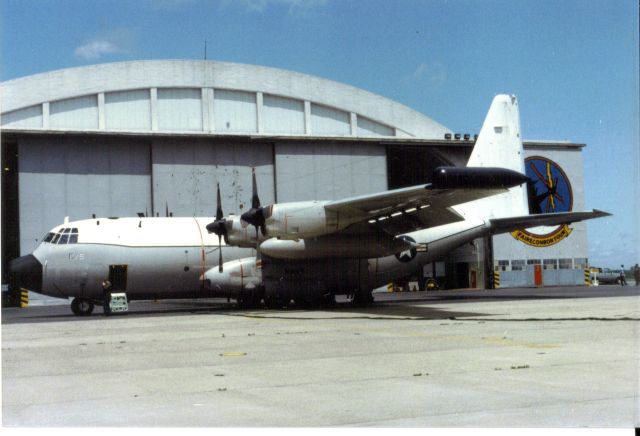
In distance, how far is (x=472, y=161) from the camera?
32.6 m

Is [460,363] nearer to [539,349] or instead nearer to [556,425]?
[539,349]

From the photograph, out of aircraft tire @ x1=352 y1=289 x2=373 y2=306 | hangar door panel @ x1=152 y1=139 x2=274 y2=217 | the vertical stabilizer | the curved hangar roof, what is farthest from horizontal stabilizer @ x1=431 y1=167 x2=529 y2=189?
the curved hangar roof

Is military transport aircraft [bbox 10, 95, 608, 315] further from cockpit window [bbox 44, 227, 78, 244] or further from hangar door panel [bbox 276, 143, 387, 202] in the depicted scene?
hangar door panel [bbox 276, 143, 387, 202]

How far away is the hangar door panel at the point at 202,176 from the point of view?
46.1 meters

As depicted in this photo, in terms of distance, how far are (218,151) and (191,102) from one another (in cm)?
708

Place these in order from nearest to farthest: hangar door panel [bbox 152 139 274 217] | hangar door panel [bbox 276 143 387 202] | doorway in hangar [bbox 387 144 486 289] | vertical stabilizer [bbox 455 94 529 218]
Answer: vertical stabilizer [bbox 455 94 529 218]
hangar door panel [bbox 152 139 274 217]
hangar door panel [bbox 276 143 387 202]
doorway in hangar [bbox 387 144 486 289]

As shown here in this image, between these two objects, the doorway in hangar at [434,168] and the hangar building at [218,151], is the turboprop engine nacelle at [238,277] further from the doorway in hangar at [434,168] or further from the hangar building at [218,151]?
the doorway in hangar at [434,168]

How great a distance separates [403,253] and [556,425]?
22051mm

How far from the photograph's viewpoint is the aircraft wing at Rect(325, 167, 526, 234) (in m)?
18.8

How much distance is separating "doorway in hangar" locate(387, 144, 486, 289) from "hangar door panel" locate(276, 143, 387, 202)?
2549 millimetres

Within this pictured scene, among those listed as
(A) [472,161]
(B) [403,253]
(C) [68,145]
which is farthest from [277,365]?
(C) [68,145]

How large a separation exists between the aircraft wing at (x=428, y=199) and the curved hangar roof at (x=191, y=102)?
24.6 meters

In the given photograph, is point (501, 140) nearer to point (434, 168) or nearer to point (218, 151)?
point (218, 151)

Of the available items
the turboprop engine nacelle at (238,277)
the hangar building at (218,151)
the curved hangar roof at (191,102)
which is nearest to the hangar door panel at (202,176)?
the hangar building at (218,151)
